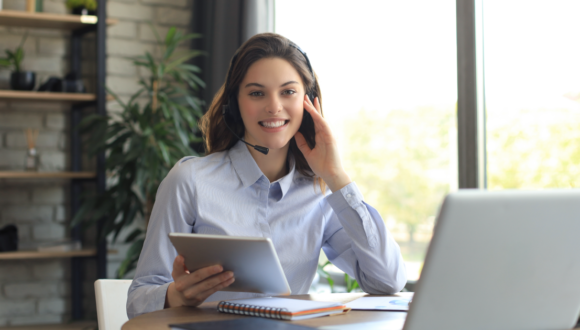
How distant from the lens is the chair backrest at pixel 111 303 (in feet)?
4.23

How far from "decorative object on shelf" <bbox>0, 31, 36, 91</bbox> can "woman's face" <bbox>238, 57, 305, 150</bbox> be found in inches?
66.0

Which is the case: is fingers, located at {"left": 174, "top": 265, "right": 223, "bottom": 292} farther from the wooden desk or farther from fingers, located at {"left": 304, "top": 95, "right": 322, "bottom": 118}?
fingers, located at {"left": 304, "top": 95, "right": 322, "bottom": 118}

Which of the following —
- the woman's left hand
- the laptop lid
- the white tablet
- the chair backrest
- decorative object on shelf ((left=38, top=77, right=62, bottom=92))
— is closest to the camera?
the laptop lid

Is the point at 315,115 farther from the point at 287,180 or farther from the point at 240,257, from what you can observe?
the point at 240,257

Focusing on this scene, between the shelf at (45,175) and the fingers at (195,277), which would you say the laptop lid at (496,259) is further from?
the shelf at (45,175)

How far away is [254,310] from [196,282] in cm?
12

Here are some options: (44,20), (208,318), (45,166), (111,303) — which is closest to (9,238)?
(45,166)

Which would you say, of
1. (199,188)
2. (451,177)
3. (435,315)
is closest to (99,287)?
(199,188)

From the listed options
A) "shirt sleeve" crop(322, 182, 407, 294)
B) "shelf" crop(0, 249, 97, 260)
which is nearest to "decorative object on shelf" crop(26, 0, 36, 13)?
"shelf" crop(0, 249, 97, 260)

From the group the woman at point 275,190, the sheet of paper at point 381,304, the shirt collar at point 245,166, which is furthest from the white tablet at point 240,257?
the shirt collar at point 245,166

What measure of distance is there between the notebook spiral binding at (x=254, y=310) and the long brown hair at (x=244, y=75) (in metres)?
0.59

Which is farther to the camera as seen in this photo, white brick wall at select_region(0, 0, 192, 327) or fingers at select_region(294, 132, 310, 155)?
white brick wall at select_region(0, 0, 192, 327)

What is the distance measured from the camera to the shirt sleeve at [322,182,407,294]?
4.44ft

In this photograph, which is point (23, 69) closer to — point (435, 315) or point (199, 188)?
point (199, 188)
